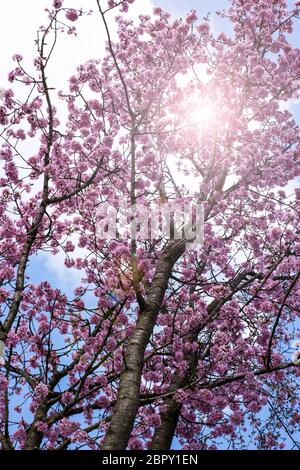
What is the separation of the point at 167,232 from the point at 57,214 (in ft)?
8.18

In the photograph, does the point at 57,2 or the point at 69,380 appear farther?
the point at 69,380

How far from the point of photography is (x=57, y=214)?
1038 centimetres

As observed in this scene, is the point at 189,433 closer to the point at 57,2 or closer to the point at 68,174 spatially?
the point at 68,174

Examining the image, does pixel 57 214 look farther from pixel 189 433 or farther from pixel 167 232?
pixel 189 433

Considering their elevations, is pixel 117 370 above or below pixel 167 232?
below

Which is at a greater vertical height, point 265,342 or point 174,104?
point 174,104

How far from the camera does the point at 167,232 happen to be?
32.4 feet

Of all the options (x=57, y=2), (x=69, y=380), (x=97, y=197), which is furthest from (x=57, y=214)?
(x=57, y=2)
